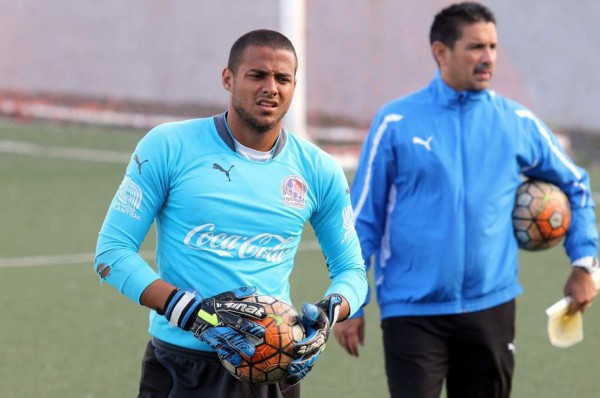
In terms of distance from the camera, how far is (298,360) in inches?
165

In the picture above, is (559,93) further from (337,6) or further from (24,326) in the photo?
(24,326)

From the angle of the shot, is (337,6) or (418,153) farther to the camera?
(337,6)

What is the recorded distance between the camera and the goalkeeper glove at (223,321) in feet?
13.5

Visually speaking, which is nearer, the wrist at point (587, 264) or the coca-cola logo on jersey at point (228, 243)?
the coca-cola logo on jersey at point (228, 243)

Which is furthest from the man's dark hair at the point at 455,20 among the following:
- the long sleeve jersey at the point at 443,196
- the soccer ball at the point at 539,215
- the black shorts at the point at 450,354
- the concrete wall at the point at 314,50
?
the concrete wall at the point at 314,50

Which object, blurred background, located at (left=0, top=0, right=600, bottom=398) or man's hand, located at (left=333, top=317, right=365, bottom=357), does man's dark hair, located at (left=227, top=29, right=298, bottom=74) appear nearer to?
man's hand, located at (left=333, top=317, right=365, bottom=357)

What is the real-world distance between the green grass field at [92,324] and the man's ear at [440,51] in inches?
98.1

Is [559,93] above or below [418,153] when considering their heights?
below

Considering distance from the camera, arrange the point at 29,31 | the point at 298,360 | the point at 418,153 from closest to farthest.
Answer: the point at 298,360
the point at 418,153
the point at 29,31

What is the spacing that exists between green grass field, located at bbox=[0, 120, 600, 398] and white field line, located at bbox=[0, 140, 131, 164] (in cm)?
336

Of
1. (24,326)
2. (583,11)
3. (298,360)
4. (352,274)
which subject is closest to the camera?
(298,360)

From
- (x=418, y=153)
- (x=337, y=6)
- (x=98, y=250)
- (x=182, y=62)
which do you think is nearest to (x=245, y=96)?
(x=98, y=250)

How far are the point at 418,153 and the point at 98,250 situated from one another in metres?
1.96

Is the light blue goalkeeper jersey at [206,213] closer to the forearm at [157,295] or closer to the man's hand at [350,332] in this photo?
the forearm at [157,295]
